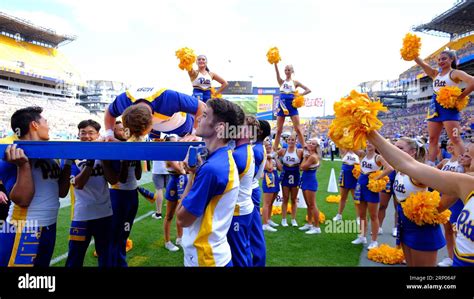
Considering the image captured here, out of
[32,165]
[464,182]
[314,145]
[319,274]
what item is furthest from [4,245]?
[314,145]

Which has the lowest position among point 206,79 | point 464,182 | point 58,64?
point 464,182

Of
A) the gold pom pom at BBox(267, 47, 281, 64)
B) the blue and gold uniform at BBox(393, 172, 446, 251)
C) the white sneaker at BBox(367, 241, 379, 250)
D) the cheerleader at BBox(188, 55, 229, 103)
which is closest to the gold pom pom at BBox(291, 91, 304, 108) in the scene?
the gold pom pom at BBox(267, 47, 281, 64)

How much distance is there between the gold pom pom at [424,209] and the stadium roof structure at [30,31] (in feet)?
160

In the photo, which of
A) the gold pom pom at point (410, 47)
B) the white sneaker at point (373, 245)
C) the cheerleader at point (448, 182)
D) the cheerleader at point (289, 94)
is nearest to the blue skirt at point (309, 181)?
the white sneaker at point (373, 245)

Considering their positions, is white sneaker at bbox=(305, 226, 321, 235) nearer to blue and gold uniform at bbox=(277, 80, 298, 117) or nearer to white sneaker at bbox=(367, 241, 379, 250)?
white sneaker at bbox=(367, 241, 379, 250)

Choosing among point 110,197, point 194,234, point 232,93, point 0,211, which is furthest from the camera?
point 232,93

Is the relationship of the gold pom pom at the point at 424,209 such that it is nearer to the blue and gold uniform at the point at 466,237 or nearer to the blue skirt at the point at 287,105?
the blue and gold uniform at the point at 466,237

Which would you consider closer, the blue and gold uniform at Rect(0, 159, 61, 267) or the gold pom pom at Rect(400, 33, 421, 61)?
the blue and gold uniform at Rect(0, 159, 61, 267)

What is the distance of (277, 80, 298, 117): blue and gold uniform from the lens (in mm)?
7723

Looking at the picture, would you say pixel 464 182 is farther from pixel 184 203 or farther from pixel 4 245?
pixel 4 245

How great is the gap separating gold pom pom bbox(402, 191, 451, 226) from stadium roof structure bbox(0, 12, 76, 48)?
48.7m

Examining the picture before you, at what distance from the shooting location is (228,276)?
6.16 feet

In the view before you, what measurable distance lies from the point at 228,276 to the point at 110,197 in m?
1.95

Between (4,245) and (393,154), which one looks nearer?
(393,154)
